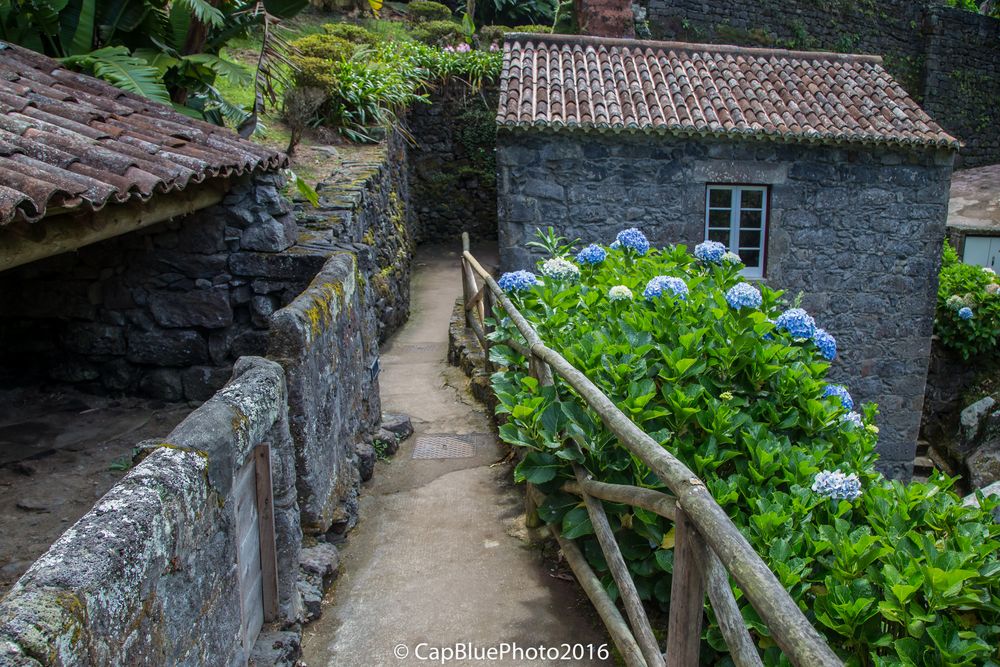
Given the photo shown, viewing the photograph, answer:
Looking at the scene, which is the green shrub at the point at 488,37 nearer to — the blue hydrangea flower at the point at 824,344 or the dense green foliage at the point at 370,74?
the dense green foliage at the point at 370,74

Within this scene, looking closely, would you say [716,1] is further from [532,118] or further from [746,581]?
[746,581]

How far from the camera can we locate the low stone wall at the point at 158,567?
141 cm

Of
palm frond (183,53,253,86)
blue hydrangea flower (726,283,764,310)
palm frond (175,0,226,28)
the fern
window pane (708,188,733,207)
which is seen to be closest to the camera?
blue hydrangea flower (726,283,764,310)

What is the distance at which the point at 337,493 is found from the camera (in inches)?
163

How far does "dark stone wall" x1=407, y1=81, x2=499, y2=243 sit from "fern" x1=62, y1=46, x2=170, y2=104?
31.5 ft

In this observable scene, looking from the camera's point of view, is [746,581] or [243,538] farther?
[243,538]

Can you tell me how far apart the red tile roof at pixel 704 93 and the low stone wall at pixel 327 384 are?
4.46 m

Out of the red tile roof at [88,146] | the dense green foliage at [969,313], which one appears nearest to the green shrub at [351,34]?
the red tile roof at [88,146]

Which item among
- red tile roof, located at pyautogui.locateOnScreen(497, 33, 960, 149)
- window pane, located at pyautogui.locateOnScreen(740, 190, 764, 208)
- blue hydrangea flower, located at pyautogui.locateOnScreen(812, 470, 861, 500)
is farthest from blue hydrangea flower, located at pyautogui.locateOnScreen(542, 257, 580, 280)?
window pane, located at pyautogui.locateOnScreen(740, 190, 764, 208)

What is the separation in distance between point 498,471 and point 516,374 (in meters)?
1.02

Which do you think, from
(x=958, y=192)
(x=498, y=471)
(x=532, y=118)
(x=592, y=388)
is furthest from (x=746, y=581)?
(x=958, y=192)

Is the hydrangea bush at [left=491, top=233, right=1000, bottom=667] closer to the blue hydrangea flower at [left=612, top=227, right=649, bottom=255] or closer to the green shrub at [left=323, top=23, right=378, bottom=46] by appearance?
the blue hydrangea flower at [left=612, top=227, right=649, bottom=255]

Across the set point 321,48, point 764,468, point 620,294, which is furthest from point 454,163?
point 764,468

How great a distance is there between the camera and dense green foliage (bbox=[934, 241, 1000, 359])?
12625mm
